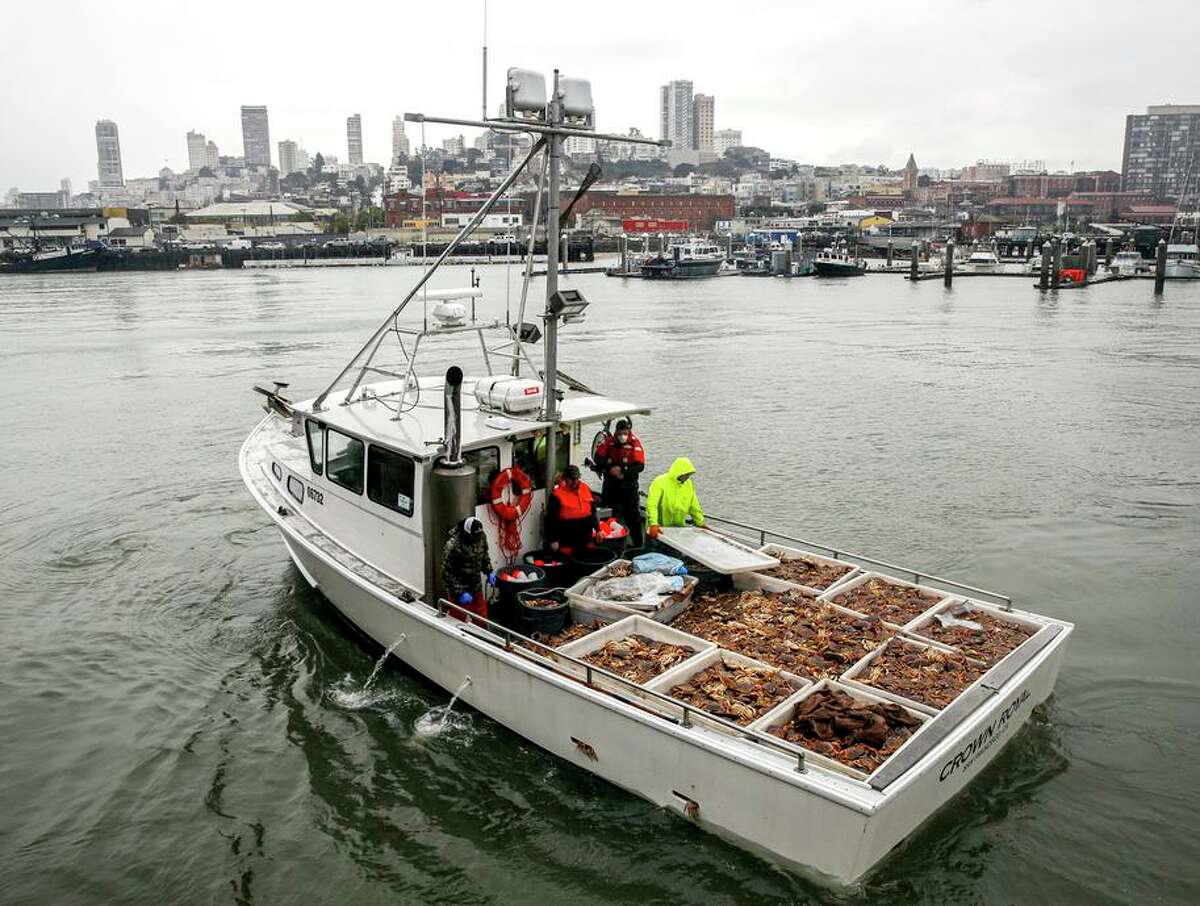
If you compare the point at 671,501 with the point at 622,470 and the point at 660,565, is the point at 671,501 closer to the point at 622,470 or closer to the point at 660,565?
the point at 622,470

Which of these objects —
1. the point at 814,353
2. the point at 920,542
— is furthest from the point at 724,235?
the point at 920,542

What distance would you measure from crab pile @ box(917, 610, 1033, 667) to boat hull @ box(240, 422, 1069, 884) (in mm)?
304

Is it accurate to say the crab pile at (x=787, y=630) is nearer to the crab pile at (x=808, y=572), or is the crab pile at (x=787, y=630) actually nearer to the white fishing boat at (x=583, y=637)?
the white fishing boat at (x=583, y=637)

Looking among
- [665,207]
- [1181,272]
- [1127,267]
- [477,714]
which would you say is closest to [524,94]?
Answer: [477,714]

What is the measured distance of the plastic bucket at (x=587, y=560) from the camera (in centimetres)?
834

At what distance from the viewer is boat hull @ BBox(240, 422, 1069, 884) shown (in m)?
5.30

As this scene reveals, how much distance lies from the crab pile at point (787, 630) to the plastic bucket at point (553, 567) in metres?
1.14

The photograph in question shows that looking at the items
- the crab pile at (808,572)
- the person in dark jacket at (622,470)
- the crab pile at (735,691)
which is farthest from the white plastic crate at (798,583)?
the crab pile at (735,691)

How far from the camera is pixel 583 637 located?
7449mm

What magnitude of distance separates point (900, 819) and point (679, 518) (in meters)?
3.95

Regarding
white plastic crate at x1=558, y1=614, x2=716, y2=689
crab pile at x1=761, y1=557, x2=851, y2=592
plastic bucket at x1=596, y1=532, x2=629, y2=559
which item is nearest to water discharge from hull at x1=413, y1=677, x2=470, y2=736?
white plastic crate at x1=558, y1=614, x2=716, y2=689

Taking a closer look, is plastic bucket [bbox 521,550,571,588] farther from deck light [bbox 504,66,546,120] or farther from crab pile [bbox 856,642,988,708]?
deck light [bbox 504,66,546,120]

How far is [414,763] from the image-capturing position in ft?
24.7

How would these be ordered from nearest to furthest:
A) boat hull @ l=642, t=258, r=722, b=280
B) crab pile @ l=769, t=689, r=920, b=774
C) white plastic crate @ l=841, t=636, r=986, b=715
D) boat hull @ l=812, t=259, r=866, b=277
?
crab pile @ l=769, t=689, r=920, b=774 < white plastic crate @ l=841, t=636, r=986, b=715 < boat hull @ l=642, t=258, r=722, b=280 < boat hull @ l=812, t=259, r=866, b=277
